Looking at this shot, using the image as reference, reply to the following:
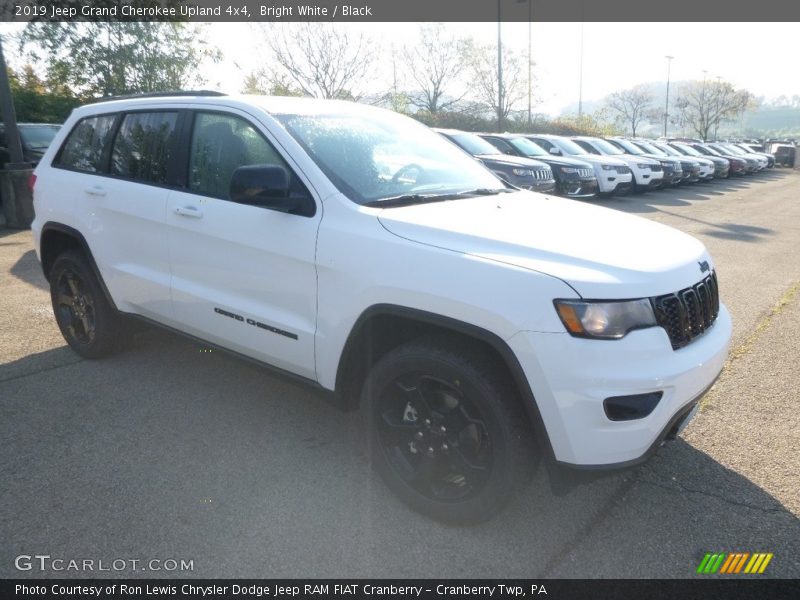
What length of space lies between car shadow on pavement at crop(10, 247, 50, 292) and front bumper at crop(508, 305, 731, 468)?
20.0 feet

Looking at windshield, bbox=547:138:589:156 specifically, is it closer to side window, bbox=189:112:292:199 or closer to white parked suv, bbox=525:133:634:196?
white parked suv, bbox=525:133:634:196

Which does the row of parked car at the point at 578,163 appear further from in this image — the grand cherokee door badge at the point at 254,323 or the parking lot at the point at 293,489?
the grand cherokee door badge at the point at 254,323

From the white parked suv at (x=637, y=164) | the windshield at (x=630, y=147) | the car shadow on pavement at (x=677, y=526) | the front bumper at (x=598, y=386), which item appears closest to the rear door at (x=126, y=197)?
the front bumper at (x=598, y=386)

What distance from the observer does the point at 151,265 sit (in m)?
3.92

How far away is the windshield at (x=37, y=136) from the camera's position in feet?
41.2

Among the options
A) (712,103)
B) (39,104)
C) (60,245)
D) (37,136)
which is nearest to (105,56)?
(39,104)

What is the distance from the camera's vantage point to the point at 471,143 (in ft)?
42.8

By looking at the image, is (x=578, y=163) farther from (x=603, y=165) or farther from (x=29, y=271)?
(x=29, y=271)

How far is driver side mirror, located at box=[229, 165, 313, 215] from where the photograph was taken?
294 centimetres

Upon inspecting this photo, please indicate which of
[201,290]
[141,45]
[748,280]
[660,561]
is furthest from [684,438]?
[141,45]

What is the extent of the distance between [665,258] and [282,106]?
2.15 meters

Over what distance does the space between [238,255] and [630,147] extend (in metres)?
20.9

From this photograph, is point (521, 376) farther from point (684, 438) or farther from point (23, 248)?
point (23, 248)

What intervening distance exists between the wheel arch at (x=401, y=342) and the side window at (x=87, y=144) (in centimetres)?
251
